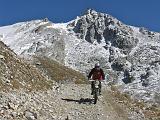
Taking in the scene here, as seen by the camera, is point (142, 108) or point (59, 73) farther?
point (59, 73)

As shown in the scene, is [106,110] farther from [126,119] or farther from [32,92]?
[32,92]

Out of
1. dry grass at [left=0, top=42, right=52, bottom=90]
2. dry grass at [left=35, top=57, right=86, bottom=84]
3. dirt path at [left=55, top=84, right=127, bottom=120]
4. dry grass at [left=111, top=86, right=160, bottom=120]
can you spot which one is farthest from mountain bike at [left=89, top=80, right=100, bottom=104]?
dry grass at [left=35, top=57, right=86, bottom=84]

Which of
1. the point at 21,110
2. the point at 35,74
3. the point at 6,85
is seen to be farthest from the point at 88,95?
the point at 21,110

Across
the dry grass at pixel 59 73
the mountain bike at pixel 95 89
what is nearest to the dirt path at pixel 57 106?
the mountain bike at pixel 95 89

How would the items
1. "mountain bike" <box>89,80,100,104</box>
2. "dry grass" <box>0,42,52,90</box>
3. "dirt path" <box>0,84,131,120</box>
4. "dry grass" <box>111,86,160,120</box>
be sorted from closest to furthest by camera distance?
1. "dirt path" <box>0,84,131,120</box>
2. "dry grass" <box>0,42,52,90</box>
3. "mountain bike" <box>89,80,100,104</box>
4. "dry grass" <box>111,86,160,120</box>

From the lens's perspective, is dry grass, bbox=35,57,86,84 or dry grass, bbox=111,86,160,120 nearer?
dry grass, bbox=111,86,160,120

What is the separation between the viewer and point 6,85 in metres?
27.5

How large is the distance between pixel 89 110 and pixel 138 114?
4.07 meters

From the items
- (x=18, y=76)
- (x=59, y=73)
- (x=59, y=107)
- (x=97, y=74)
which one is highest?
(x=59, y=73)

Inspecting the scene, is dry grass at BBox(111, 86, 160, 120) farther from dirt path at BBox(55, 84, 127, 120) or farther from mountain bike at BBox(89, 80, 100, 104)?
mountain bike at BBox(89, 80, 100, 104)

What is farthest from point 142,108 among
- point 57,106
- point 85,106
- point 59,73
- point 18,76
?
point 59,73

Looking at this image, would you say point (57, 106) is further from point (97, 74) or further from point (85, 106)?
point (97, 74)

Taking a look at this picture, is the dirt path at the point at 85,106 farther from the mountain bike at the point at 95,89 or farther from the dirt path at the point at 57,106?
the mountain bike at the point at 95,89

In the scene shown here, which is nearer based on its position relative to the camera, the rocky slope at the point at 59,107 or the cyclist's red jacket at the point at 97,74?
the rocky slope at the point at 59,107
